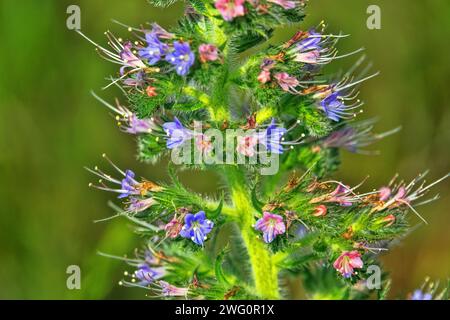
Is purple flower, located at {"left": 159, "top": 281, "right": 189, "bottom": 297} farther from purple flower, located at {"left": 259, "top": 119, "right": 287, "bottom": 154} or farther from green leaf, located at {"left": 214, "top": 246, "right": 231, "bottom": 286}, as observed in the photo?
purple flower, located at {"left": 259, "top": 119, "right": 287, "bottom": 154}

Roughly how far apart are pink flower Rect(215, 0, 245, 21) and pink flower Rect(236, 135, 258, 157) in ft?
2.54

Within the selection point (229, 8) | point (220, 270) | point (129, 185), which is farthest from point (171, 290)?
point (229, 8)

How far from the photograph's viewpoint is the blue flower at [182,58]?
5.06m

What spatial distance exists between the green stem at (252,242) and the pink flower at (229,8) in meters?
1.13

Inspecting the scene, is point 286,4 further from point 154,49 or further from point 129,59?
point 129,59

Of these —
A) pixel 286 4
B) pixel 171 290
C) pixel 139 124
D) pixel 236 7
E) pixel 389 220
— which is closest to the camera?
pixel 236 7

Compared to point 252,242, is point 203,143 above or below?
above

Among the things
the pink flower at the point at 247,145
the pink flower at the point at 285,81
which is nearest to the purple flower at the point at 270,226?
the pink flower at the point at 247,145

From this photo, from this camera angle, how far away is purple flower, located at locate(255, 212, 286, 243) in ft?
17.3

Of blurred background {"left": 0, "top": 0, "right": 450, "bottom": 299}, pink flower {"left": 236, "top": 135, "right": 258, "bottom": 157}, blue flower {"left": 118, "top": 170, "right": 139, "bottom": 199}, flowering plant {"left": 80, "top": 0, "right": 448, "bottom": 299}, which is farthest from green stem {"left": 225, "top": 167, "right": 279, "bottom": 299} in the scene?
blurred background {"left": 0, "top": 0, "right": 450, "bottom": 299}

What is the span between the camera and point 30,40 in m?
8.56

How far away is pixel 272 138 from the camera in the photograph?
5.24m

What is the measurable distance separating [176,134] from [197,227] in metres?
0.64
